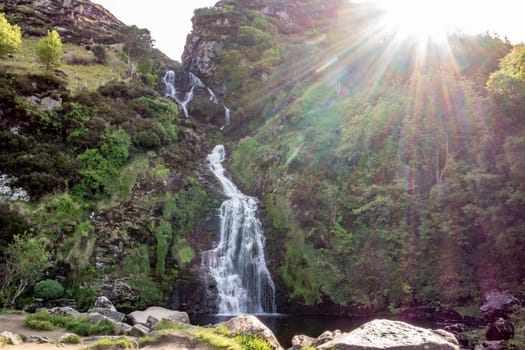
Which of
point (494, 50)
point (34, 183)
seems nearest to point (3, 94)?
point (34, 183)

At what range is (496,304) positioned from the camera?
21.2 m

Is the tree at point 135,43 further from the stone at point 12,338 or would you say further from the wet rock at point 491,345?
the wet rock at point 491,345

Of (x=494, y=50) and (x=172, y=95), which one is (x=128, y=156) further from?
(x=494, y=50)

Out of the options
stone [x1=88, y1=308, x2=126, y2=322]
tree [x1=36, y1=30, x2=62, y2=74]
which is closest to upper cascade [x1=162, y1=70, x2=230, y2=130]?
tree [x1=36, y1=30, x2=62, y2=74]

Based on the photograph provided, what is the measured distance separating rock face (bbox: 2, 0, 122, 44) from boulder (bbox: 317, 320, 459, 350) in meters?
72.0

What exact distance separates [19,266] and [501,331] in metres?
24.9

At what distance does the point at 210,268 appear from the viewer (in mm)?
28672

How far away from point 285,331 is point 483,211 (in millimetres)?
13776

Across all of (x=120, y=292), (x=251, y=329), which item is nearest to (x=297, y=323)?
(x=251, y=329)

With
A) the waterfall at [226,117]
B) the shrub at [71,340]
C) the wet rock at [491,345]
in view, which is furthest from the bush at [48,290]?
the waterfall at [226,117]

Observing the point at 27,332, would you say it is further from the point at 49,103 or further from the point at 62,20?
the point at 62,20

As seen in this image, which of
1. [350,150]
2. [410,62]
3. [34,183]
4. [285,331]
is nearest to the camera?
[285,331]

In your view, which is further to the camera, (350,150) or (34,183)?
(350,150)

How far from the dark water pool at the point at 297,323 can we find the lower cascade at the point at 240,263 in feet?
5.70
